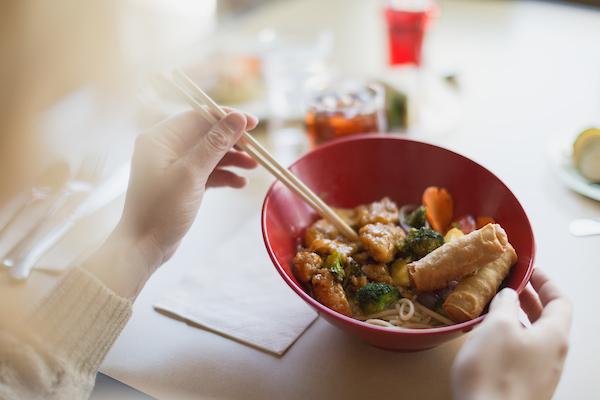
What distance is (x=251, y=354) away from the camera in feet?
3.57

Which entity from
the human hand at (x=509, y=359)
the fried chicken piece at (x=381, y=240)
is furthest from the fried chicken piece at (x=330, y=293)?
the human hand at (x=509, y=359)

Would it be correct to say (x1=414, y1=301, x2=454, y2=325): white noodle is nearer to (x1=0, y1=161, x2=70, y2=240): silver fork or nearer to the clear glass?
the clear glass

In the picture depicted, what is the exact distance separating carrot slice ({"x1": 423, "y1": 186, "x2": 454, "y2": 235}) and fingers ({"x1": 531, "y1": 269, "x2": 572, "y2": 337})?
240mm

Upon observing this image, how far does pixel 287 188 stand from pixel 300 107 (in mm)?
680

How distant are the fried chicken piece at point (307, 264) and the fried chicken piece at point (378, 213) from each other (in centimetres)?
17

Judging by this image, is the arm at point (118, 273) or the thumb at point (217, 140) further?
the thumb at point (217, 140)

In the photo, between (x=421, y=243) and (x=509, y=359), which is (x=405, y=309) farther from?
(x=509, y=359)

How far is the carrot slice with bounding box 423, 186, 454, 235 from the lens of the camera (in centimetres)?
122

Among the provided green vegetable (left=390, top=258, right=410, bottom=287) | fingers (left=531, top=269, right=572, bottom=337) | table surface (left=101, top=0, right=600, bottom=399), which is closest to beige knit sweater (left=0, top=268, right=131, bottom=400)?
table surface (left=101, top=0, right=600, bottom=399)

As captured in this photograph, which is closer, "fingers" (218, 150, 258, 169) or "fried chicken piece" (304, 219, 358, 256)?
"fried chicken piece" (304, 219, 358, 256)

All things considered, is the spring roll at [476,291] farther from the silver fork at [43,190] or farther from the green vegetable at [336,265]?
the silver fork at [43,190]

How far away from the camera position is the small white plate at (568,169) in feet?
4.63

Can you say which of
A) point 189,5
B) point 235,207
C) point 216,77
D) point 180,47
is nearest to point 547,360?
point 235,207

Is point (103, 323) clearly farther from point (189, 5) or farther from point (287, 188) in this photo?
point (189, 5)
